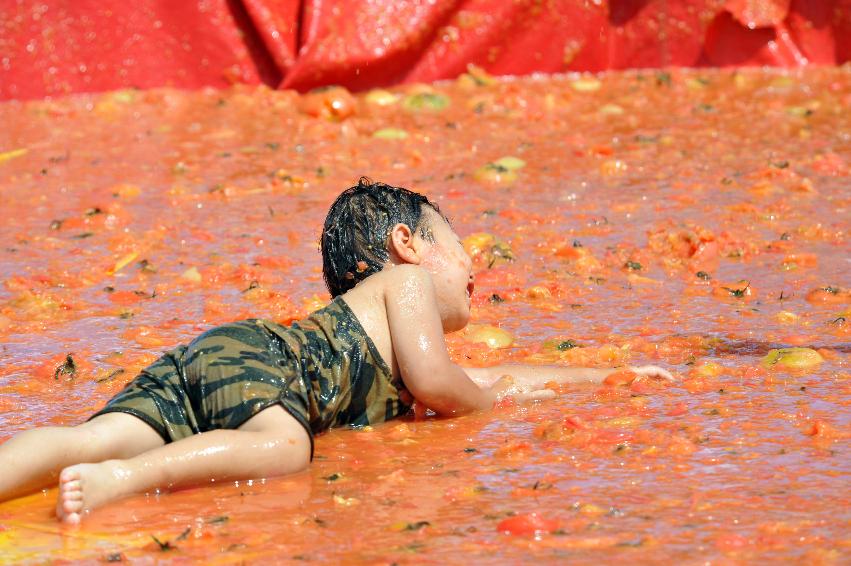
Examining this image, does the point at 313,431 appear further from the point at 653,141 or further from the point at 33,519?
the point at 653,141

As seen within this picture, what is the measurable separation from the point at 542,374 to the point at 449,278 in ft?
1.25

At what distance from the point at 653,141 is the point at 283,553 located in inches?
193

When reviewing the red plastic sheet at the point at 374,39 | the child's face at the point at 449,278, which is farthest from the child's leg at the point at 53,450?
the red plastic sheet at the point at 374,39

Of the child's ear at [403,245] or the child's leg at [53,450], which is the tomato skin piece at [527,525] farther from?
the child's ear at [403,245]

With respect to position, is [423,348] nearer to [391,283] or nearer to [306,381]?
[391,283]

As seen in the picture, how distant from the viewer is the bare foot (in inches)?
105

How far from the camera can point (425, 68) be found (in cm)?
848

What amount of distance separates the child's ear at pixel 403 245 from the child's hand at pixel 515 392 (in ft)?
1.36

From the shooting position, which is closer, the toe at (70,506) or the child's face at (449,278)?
the toe at (70,506)

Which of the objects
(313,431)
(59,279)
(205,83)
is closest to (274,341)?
(313,431)

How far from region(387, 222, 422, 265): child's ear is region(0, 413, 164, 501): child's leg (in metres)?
0.95

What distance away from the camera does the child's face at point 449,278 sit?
3570mm

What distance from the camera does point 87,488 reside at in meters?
2.71

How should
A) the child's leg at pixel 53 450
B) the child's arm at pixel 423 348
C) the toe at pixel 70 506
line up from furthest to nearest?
the child's arm at pixel 423 348 < the child's leg at pixel 53 450 < the toe at pixel 70 506
